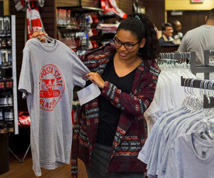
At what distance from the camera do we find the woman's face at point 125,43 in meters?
2.65

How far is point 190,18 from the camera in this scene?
16.5 metres

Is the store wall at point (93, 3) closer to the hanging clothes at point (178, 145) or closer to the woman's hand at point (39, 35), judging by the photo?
the woman's hand at point (39, 35)

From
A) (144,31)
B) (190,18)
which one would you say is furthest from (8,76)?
(190,18)

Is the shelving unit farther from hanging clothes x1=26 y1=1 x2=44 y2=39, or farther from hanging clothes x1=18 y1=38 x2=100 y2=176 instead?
hanging clothes x1=18 y1=38 x2=100 y2=176

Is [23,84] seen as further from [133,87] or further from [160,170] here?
[160,170]

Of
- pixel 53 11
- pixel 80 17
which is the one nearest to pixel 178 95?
pixel 53 11

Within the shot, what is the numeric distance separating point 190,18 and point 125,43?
47.4 ft

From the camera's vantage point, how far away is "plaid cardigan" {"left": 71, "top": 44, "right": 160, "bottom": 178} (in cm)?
264

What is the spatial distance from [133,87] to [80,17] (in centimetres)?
480

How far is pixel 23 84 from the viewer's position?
2.99 meters

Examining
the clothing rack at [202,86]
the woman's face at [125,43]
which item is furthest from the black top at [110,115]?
the clothing rack at [202,86]

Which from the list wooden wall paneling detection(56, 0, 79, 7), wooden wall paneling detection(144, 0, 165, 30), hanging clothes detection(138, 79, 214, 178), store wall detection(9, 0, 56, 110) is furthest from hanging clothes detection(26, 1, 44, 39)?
wooden wall paneling detection(144, 0, 165, 30)

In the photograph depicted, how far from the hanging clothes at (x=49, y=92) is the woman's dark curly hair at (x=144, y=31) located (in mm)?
499

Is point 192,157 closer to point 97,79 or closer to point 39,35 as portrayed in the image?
point 97,79
